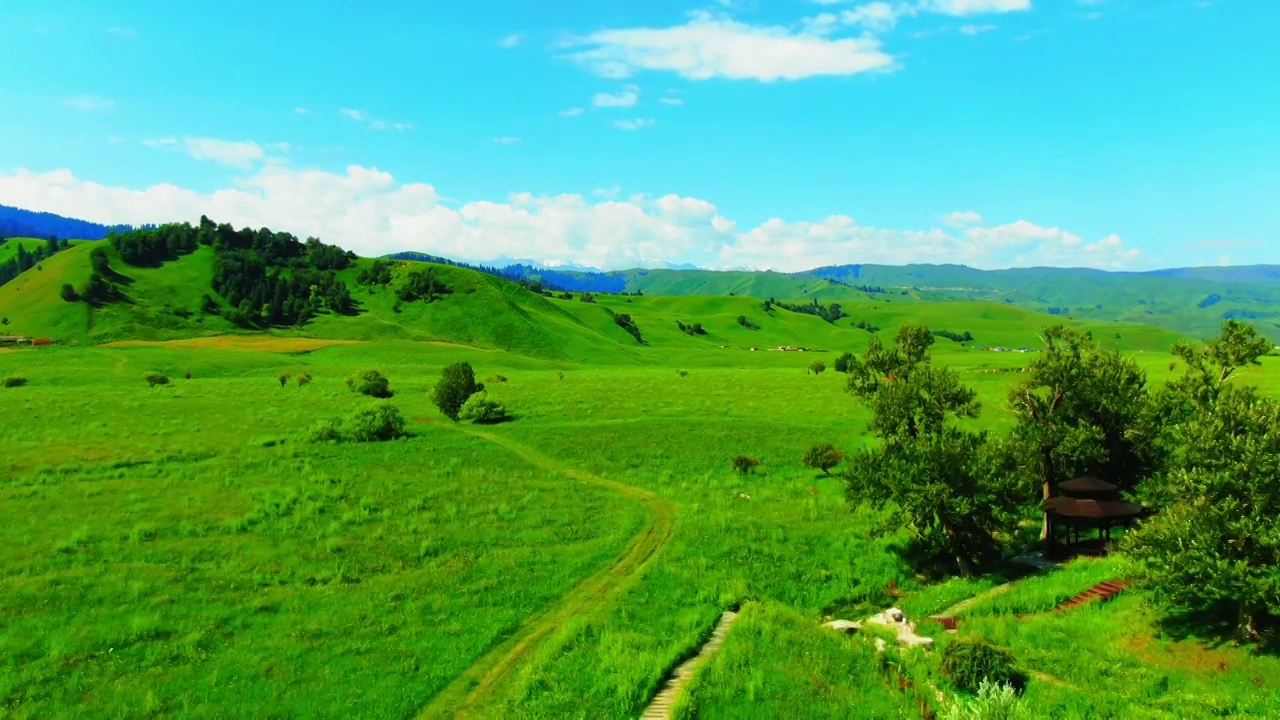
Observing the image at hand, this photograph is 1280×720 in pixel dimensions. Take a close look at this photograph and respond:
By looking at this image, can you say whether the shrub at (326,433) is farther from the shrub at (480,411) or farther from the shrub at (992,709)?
the shrub at (992,709)

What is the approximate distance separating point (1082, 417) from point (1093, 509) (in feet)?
31.1

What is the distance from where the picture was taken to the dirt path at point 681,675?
2156 cm

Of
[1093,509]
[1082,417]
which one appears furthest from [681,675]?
[1082,417]

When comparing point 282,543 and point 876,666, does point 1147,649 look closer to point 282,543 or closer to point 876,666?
point 876,666

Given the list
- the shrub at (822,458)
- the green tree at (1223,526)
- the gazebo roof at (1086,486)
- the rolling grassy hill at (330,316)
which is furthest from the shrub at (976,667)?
the rolling grassy hill at (330,316)

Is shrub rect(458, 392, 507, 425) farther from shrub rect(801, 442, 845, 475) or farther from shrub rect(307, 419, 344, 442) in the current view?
shrub rect(801, 442, 845, 475)

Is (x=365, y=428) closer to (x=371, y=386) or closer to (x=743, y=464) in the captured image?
(x=371, y=386)

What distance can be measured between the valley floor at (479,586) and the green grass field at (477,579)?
15cm

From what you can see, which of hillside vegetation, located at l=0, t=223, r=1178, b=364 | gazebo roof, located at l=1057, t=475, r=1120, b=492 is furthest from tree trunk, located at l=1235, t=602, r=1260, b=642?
hillside vegetation, located at l=0, t=223, r=1178, b=364

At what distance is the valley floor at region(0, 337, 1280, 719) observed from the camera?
2242 cm

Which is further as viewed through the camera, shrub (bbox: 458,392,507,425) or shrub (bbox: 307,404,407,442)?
shrub (bbox: 458,392,507,425)

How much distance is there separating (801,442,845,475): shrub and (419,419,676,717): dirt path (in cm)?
1562

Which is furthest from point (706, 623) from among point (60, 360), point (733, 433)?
point (60, 360)

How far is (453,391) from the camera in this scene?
7119 centimetres
